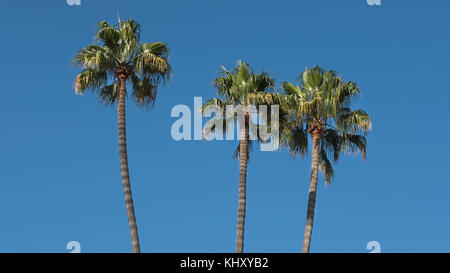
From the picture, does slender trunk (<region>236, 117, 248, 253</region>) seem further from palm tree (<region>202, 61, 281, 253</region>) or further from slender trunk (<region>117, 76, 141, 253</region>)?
slender trunk (<region>117, 76, 141, 253</region>)

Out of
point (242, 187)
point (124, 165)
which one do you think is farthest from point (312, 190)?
point (124, 165)

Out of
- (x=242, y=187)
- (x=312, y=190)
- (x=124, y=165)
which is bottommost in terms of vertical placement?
(x=312, y=190)

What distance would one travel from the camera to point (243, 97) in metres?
40.1

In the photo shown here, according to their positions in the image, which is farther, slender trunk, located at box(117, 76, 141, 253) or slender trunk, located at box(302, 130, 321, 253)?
slender trunk, located at box(302, 130, 321, 253)

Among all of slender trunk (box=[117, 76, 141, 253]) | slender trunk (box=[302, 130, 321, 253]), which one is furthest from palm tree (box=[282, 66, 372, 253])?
slender trunk (box=[117, 76, 141, 253])

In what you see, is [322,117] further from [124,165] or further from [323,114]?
[124,165]

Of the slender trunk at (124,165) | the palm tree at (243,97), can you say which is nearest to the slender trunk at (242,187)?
the palm tree at (243,97)

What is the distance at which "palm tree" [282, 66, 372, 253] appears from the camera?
130 ft

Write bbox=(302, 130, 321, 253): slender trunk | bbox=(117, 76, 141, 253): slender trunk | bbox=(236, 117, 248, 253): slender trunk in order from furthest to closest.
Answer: bbox=(302, 130, 321, 253): slender trunk
bbox=(236, 117, 248, 253): slender trunk
bbox=(117, 76, 141, 253): slender trunk

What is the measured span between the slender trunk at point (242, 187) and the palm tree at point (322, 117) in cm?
221

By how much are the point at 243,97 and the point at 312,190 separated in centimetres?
580
